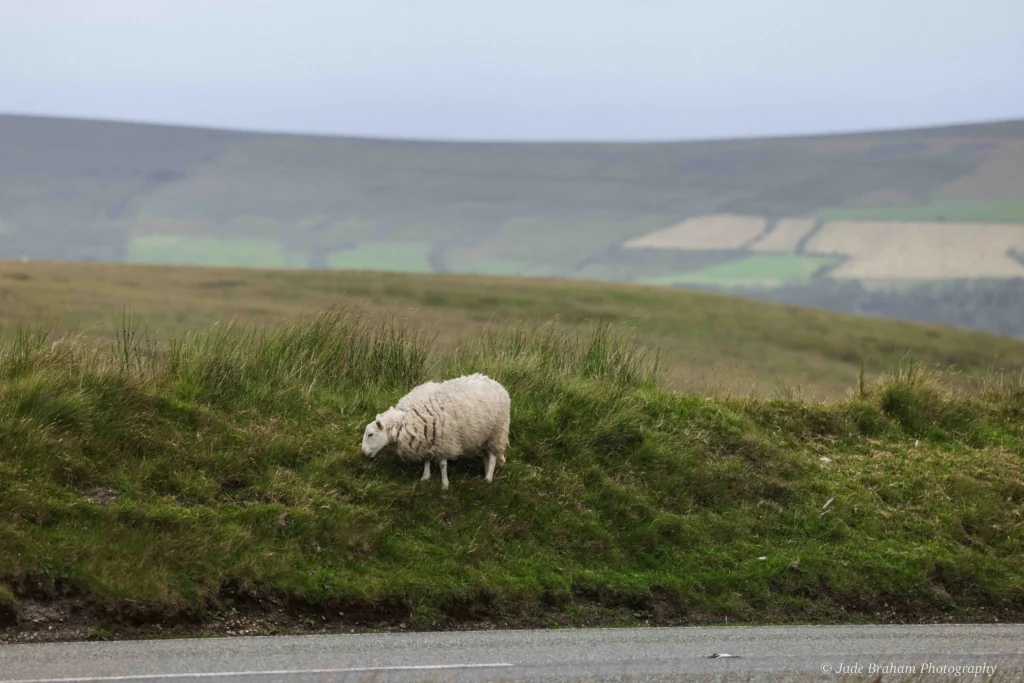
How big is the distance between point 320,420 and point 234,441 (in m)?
1.40

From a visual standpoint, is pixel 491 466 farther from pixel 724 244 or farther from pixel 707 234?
pixel 707 234

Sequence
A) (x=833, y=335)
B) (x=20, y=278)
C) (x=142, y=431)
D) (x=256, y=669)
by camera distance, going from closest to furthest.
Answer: (x=256, y=669) → (x=142, y=431) → (x=20, y=278) → (x=833, y=335)

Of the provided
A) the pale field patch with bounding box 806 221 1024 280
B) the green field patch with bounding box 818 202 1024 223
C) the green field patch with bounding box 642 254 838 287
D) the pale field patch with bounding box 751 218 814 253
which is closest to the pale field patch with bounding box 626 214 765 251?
the pale field patch with bounding box 751 218 814 253

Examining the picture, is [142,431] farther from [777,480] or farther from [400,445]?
[777,480]

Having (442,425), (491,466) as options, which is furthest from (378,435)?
(491,466)

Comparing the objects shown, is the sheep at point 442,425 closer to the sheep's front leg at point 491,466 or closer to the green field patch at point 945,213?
the sheep's front leg at point 491,466

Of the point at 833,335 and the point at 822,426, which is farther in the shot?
the point at 833,335

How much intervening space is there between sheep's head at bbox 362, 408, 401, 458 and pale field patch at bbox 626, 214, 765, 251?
15239 centimetres

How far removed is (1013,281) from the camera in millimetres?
127875

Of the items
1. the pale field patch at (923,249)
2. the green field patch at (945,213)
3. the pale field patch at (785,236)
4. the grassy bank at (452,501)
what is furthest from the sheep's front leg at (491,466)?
the green field patch at (945,213)

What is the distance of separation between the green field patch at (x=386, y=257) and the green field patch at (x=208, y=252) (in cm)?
606

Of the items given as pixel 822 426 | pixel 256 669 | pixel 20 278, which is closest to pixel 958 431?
pixel 822 426

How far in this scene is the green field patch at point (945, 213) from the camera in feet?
517

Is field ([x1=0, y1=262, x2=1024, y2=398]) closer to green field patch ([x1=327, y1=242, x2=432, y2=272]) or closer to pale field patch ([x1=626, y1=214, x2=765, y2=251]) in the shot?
green field patch ([x1=327, y1=242, x2=432, y2=272])
